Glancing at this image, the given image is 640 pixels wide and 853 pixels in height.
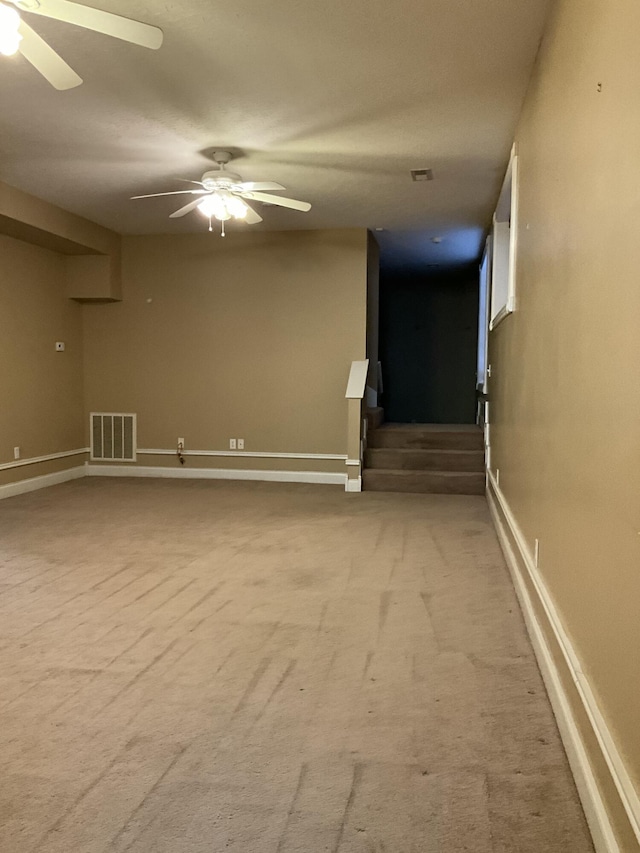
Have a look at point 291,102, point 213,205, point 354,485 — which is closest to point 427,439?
point 354,485

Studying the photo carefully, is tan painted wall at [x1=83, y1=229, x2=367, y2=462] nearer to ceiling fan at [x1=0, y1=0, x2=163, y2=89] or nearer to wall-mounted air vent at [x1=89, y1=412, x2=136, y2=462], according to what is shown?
wall-mounted air vent at [x1=89, y1=412, x2=136, y2=462]

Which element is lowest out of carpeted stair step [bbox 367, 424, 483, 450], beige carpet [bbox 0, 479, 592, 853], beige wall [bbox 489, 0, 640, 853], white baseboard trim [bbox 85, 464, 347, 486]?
beige carpet [bbox 0, 479, 592, 853]

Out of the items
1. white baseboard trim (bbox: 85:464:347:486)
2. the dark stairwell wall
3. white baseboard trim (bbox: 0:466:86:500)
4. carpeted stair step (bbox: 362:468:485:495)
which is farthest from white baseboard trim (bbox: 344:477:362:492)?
the dark stairwell wall

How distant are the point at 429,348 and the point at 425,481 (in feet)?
14.1

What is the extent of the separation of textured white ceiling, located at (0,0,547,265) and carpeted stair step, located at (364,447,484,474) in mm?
2375

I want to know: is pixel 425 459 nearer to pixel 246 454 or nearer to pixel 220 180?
pixel 246 454

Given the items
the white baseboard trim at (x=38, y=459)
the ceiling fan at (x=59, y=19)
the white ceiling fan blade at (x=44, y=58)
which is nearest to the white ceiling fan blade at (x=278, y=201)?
the white ceiling fan blade at (x=44, y=58)

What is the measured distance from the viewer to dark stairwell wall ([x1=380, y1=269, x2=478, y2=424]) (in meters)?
9.85

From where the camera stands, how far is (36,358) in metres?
6.35

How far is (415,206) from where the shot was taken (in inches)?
224

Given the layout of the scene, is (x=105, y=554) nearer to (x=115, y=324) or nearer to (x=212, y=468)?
(x=212, y=468)

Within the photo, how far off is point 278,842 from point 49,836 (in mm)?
581

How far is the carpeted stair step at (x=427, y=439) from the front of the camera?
6625 mm

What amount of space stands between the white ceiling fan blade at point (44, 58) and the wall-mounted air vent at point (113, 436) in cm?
488
